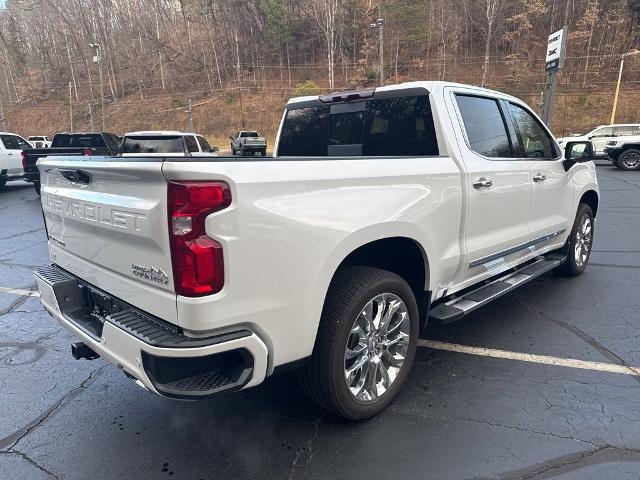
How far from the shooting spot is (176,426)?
2656 mm

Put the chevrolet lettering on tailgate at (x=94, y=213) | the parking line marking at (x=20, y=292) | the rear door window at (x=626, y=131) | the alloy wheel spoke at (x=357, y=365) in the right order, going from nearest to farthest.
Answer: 1. the chevrolet lettering on tailgate at (x=94, y=213)
2. the alloy wheel spoke at (x=357, y=365)
3. the parking line marking at (x=20, y=292)
4. the rear door window at (x=626, y=131)

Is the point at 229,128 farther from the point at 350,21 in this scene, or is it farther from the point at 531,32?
the point at 531,32

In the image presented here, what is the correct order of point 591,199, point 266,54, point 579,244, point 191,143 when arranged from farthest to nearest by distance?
point 266,54 → point 191,143 → point 591,199 → point 579,244

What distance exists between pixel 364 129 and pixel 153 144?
8.58m

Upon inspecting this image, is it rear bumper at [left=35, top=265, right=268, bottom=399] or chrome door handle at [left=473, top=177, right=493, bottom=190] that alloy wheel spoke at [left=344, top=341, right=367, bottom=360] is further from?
chrome door handle at [left=473, top=177, right=493, bottom=190]

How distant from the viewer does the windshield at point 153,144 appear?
1077 cm

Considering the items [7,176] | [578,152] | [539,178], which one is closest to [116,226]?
[539,178]

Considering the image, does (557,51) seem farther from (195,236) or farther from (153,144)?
(195,236)

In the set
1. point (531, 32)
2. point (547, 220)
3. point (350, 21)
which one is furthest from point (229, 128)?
point (547, 220)

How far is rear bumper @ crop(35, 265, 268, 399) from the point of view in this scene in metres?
1.89

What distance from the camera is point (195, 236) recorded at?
73.0 inches

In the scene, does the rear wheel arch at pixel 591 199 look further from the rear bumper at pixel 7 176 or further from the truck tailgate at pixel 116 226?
the rear bumper at pixel 7 176

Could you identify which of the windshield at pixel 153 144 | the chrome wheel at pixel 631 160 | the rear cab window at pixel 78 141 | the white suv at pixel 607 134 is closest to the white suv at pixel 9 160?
the rear cab window at pixel 78 141

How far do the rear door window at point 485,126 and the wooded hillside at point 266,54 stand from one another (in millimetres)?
37980
